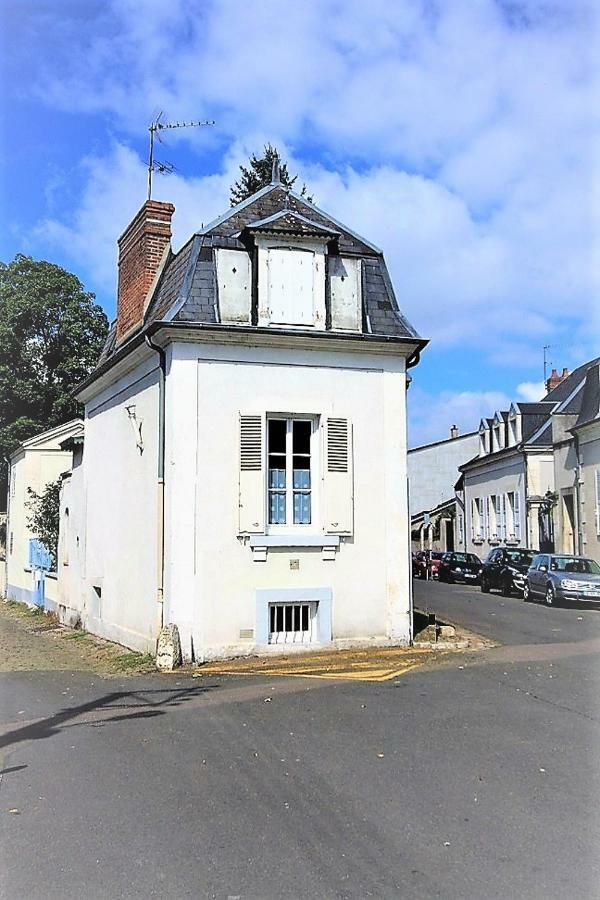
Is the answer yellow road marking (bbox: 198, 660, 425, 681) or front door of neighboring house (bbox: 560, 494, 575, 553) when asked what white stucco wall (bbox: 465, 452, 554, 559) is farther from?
yellow road marking (bbox: 198, 660, 425, 681)

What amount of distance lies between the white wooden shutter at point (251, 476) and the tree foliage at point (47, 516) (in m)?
11.7

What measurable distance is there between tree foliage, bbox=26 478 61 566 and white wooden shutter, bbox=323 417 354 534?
1204 cm

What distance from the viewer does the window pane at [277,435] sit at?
13.0 metres

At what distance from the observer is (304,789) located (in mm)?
6047

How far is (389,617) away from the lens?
1310 centimetres

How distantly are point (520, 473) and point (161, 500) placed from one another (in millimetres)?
26602

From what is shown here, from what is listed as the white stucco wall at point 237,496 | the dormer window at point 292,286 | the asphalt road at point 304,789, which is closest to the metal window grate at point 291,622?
the white stucco wall at point 237,496

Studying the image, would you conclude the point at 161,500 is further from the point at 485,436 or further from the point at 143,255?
the point at 485,436

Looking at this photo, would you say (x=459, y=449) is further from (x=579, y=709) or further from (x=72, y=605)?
(x=579, y=709)

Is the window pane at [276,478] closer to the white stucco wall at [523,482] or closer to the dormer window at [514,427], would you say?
the white stucco wall at [523,482]

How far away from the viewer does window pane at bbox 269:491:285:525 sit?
12781mm

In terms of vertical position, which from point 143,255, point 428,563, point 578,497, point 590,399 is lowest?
point 428,563

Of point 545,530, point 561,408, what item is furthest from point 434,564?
point 561,408

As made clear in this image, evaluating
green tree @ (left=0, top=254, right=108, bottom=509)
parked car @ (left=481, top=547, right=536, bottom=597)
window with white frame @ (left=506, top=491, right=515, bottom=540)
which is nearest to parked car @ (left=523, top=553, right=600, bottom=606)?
parked car @ (left=481, top=547, right=536, bottom=597)
